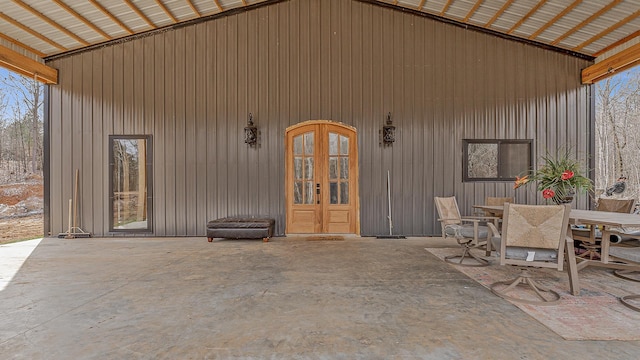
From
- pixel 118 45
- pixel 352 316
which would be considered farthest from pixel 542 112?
pixel 118 45

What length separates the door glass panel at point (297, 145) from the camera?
6945 mm

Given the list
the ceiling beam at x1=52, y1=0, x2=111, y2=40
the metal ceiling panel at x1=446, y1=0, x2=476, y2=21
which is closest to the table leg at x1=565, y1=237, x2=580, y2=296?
the metal ceiling panel at x1=446, y1=0, x2=476, y2=21

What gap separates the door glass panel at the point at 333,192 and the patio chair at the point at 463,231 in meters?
2.52

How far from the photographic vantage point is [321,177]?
22.8 feet

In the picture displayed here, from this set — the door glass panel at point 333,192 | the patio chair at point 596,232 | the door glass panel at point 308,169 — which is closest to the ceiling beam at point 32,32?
the door glass panel at point 308,169

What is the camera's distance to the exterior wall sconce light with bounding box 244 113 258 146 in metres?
6.80

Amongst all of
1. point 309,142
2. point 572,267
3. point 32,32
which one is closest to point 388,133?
point 309,142

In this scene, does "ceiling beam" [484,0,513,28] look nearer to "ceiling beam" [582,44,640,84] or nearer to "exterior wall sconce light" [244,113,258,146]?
"ceiling beam" [582,44,640,84]

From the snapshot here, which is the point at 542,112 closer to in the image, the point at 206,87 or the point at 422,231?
the point at 422,231

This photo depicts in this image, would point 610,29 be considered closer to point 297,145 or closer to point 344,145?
point 344,145

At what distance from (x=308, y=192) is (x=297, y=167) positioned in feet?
1.94

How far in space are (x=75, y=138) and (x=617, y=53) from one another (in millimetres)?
11117

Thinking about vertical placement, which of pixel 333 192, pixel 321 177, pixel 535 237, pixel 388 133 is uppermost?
pixel 388 133

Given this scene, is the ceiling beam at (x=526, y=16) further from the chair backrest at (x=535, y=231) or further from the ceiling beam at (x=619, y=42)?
the chair backrest at (x=535, y=231)
